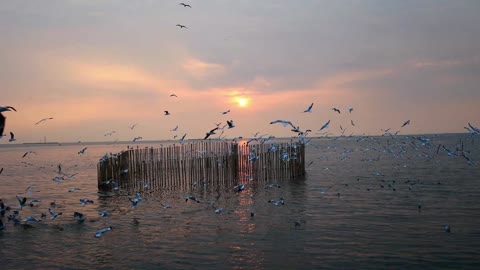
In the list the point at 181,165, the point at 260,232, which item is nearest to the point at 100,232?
the point at 260,232

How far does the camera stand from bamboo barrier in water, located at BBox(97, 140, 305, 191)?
21.5 metres

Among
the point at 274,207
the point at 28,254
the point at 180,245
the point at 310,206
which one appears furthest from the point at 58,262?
the point at 310,206

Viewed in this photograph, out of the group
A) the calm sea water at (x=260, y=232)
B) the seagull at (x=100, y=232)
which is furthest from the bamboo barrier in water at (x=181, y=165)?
the seagull at (x=100, y=232)

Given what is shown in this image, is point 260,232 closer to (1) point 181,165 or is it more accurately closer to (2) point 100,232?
(2) point 100,232

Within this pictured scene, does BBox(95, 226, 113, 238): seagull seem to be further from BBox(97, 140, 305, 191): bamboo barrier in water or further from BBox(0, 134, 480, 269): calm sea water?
BBox(97, 140, 305, 191): bamboo barrier in water

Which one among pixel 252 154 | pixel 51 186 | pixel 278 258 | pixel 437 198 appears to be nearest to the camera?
pixel 278 258

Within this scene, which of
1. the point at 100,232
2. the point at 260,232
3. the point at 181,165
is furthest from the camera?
the point at 181,165

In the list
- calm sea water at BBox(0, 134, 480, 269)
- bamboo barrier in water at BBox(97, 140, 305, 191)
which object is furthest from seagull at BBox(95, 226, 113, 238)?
bamboo barrier in water at BBox(97, 140, 305, 191)

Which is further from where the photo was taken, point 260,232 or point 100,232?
point 260,232

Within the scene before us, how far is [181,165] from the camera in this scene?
73.8 ft

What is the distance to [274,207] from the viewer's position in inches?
632

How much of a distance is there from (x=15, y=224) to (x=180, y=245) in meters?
6.62

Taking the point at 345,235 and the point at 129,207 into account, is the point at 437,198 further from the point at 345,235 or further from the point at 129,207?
the point at 129,207

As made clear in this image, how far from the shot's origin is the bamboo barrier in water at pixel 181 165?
70.5 feet
